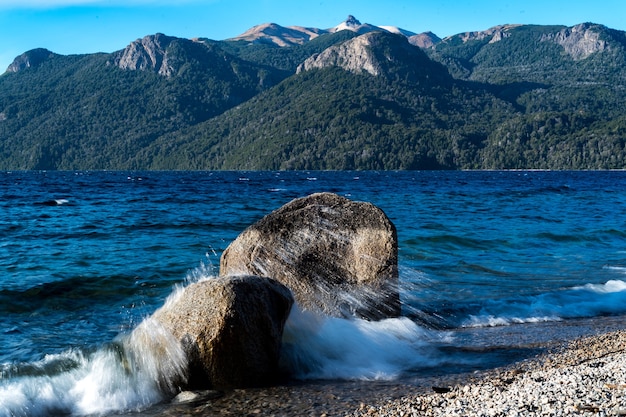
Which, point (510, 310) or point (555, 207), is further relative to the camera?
point (555, 207)

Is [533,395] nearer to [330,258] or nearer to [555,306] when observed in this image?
[330,258]

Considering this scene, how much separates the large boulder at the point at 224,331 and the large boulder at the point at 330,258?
2.30m

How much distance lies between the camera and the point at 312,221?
10.9 m

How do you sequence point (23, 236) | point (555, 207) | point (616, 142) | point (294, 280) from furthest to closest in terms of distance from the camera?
1. point (616, 142)
2. point (555, 207)
3. point (23, 236)
4. point (294, 280)

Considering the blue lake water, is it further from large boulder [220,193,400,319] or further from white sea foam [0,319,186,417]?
large boulder [220,193,400,319]

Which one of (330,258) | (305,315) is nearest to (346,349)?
(305,315)

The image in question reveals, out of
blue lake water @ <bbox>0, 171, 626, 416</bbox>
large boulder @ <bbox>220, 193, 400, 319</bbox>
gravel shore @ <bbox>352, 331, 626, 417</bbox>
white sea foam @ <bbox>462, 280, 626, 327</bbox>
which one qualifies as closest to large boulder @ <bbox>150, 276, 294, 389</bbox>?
blue lake water @ <bbox>0, 171, 626, 416</bbox>

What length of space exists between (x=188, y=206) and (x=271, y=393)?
27.2 m

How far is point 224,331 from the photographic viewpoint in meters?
7.41

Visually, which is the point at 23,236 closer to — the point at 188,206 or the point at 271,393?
the point at 188,206

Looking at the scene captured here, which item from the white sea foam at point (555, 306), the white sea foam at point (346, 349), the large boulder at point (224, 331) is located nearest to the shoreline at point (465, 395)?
the large boulder at point (224, 331)

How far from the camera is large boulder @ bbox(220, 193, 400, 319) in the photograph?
10.3 metres

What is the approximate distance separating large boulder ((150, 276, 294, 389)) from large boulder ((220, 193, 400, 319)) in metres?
2.30

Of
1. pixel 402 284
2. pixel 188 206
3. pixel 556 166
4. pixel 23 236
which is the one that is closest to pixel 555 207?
pixel 188 206
